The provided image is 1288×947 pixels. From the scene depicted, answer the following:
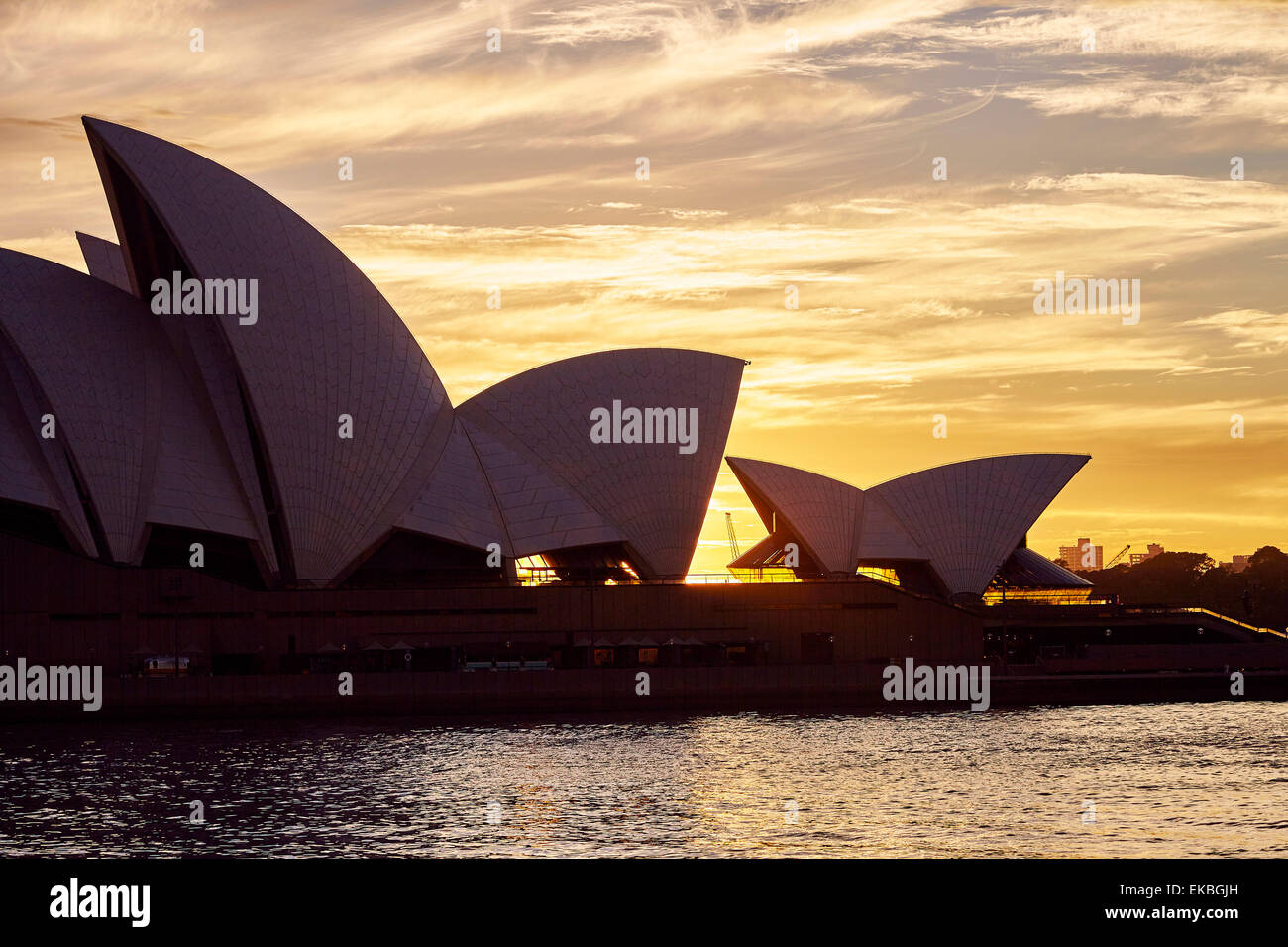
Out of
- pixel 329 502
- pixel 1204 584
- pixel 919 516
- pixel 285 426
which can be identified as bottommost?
pixel 1204 584

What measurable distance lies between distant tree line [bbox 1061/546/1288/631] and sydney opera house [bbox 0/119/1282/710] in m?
47.1

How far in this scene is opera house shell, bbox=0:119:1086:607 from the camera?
53500mm

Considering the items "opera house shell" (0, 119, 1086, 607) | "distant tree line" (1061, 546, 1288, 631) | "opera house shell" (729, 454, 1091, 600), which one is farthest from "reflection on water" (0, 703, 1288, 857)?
"distant tree line" (1061, 546, 1288, 631)

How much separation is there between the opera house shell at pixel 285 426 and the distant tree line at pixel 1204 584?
49570 mm

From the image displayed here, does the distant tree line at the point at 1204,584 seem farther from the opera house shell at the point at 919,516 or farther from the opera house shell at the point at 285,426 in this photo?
the opera house shell at the point at 285,426

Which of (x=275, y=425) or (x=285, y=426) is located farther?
(x=285, y=426)

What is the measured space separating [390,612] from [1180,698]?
34.3 metres

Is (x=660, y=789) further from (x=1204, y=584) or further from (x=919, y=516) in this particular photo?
(x=1204, y=584)

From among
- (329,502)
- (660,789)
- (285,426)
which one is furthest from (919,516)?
(660,789)

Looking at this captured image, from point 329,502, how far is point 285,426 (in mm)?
4102

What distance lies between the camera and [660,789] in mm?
31531

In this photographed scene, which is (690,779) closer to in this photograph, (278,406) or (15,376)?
(278,406)
